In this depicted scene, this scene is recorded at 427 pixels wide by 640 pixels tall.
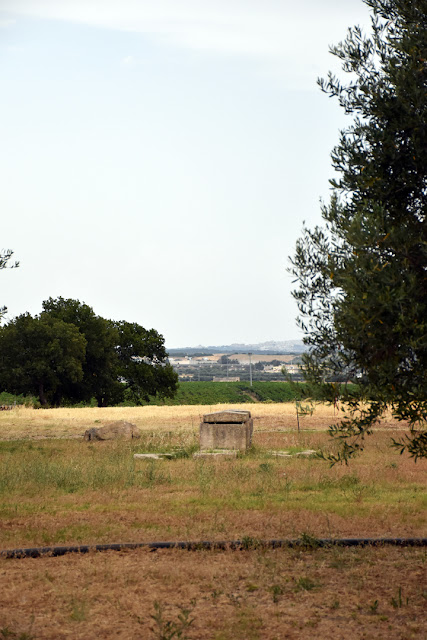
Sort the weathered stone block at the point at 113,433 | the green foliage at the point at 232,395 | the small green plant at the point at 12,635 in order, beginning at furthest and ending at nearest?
the green foliage at the point at 232,395 → the weathered stone block at the point at 113,433 → the small green plant at the point at 12,635

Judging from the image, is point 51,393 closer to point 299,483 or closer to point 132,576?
point 299,483

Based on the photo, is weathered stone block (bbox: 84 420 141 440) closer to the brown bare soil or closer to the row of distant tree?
the brown bare soil

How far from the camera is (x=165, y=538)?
10406 millimetres

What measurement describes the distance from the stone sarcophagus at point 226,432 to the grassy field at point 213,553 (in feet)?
3.21

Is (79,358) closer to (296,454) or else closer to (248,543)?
(296,454)

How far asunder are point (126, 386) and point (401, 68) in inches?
2223

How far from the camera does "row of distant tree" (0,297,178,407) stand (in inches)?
2078

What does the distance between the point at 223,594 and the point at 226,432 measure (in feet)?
45.6

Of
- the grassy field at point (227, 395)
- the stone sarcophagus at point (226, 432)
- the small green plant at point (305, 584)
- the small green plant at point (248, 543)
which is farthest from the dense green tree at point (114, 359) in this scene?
the small green plant at point (305, 584)

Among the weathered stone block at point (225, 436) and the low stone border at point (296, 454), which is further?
the weathered stone block at point (225, 436)

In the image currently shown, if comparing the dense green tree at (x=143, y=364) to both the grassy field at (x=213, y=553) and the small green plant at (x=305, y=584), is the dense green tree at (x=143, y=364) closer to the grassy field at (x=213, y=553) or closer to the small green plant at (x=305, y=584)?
the grassy field at (x=213, y=553)

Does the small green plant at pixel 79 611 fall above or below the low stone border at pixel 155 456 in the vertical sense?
above

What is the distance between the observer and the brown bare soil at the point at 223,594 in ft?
21.8

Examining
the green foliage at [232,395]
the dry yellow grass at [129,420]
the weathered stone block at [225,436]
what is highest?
the weathered stone block at [225,436]
